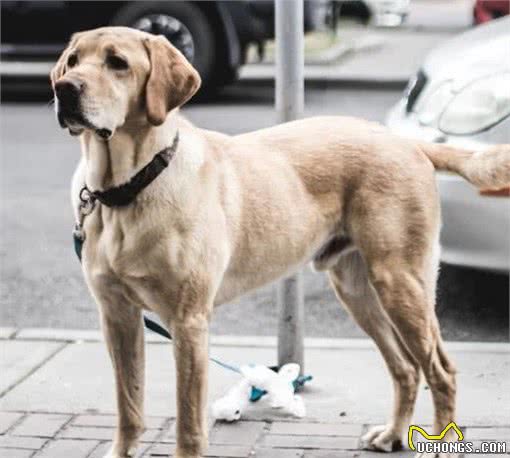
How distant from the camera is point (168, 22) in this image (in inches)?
522

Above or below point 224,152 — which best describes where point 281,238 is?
below

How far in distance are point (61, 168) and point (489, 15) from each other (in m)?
4.20

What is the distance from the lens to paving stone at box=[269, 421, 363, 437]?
16.2 feet

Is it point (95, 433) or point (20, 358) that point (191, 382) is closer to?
point (95, 433)

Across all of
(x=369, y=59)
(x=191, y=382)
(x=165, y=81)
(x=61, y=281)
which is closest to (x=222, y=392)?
(x=191, y=382)

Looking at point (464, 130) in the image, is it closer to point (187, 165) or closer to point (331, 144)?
point (331, 144)

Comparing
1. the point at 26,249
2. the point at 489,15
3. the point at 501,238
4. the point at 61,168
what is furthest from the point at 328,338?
the point at 489,15

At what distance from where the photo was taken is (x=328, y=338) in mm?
6402

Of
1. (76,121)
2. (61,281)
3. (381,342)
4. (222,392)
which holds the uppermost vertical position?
(76,121)

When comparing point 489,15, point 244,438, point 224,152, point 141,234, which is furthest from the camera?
point 489,15

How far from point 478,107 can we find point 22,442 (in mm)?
2821

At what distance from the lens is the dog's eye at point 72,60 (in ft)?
13.6

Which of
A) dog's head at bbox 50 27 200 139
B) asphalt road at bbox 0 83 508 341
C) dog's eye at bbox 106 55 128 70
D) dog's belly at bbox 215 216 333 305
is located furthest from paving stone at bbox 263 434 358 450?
asphalt road at bbox 0 83 508 341

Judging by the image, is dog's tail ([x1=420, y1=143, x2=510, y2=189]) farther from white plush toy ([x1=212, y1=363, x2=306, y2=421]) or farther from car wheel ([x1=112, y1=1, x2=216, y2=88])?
car wheel ([x1=112, y1=1, x2=216, y2=88])
